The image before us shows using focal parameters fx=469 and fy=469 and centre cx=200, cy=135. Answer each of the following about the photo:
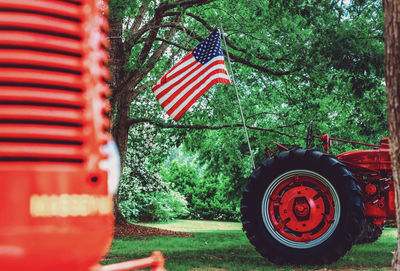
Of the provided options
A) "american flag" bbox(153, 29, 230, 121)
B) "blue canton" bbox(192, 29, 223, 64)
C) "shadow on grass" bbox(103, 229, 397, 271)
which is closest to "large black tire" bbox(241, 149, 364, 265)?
"shadow on grass" bbox(103, 229, 397, 271)

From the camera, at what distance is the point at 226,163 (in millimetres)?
15547

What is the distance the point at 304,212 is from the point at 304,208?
53 mm

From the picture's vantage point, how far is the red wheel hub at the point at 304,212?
6.30 m

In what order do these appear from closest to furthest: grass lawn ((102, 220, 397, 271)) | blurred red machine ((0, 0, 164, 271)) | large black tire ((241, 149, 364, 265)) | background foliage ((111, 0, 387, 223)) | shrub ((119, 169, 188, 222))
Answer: blurred red machine ((0, 0, 164, 271))
large black tire ((241, 149, 364, 265))
grass lawn ((102, 220, 397, 271))
background foliage ((111, 0, 387, 223))
shrub ((119, 169, 188, 222))

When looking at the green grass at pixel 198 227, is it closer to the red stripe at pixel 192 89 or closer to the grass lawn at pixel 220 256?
the grass lawn at pixel 220 256

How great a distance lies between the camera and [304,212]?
632cm

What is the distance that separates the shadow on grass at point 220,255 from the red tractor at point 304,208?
10.3 inches

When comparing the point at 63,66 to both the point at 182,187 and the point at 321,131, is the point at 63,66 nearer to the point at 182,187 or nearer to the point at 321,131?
the point at 321,131

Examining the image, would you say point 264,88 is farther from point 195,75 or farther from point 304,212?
point 304,212

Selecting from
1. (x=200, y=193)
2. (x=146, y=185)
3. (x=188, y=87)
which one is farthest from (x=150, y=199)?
(x=188, y=87)

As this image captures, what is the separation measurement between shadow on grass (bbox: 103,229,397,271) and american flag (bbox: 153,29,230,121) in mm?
2543

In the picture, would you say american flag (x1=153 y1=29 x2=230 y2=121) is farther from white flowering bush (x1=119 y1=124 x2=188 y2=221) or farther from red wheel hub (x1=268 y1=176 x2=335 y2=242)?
white flowering bush (x1=119 y1=124 x2=188 y2=221)

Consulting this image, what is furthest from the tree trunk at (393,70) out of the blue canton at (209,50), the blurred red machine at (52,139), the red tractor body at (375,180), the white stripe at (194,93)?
the blue canton at (209,50)

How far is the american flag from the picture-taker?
8586mm
